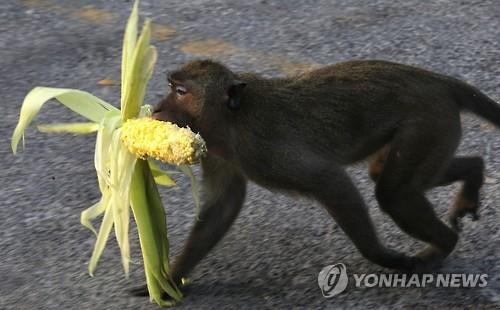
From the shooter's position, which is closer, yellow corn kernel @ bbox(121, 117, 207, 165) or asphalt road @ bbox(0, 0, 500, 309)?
yellow corn kernel @ bbox(121, 117, 207, 165)

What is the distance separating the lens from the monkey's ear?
446 cm

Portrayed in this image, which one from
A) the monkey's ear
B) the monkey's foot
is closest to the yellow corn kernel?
the monkey's ear

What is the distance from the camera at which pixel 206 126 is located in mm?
4488

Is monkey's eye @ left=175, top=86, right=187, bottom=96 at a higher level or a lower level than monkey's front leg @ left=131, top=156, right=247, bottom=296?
higher

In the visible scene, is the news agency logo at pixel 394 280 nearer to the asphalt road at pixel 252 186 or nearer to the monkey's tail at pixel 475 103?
the asphalt road at pixel 252 186

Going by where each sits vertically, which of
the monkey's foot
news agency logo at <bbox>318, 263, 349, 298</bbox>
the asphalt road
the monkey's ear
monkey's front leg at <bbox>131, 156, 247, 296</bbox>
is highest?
the monkey's ear

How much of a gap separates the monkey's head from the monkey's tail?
1.07 meters

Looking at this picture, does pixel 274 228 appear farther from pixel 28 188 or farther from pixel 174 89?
pixel 28 188

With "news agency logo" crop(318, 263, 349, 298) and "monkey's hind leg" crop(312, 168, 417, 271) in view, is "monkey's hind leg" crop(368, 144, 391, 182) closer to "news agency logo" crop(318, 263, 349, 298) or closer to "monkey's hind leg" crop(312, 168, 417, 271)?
"monkey's hind leg" crop(312, 168, 417, 271)

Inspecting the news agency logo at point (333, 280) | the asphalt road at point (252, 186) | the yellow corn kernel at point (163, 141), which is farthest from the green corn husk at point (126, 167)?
the news agency logo at point (333, 280)

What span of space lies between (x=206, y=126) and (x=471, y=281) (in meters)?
1.39

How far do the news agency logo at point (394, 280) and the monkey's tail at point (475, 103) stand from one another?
2.56ft

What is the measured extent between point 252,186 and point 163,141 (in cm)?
151

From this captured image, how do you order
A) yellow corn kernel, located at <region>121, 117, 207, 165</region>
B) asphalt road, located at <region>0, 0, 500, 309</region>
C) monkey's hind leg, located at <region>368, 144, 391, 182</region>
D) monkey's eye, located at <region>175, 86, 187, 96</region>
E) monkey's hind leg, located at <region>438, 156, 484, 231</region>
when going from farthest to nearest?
monkey's hind leg, located at <region>438, 156, 484, 231</region>
monkey's hind leg, located at <region>368, 144, 391, 182</region>
asphalt road, located at <region>0, 0, 500, 309</region>
monkey's eye, located at <region>175, 86, 187, 96</region>
yellow corn kernel, located at <region>121, 117, 207, 165</region>
